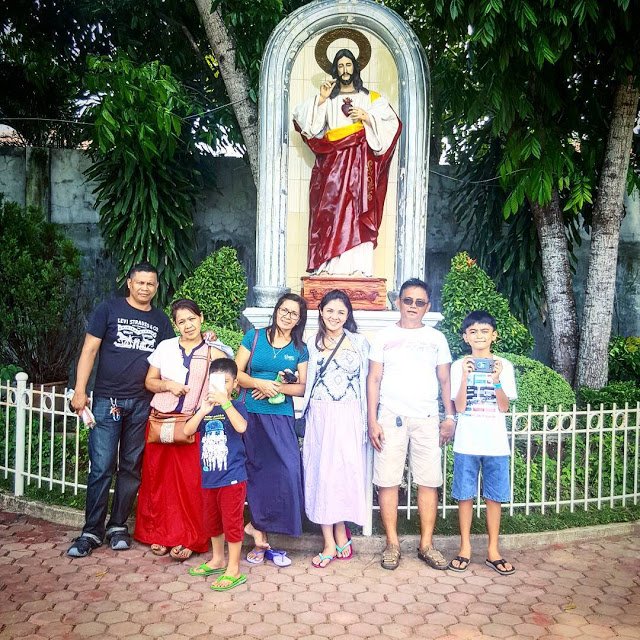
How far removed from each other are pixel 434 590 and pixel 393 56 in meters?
4.88

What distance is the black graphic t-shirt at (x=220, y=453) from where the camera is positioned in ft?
12.9

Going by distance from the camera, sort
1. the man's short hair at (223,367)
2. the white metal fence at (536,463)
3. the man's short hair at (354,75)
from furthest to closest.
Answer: the man's short hair at (354,75) → the white metal fence at (536,463) → the man's short hair at (223,367)

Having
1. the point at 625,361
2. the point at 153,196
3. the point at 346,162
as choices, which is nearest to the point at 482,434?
the point at 346,162

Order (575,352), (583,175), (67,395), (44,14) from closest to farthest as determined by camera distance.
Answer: (67,395) → (583,175) → (575,352) → (44,14)

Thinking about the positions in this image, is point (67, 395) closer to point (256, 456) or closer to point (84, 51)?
point (256, 456)

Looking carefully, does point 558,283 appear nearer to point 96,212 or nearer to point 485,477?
point 485,477

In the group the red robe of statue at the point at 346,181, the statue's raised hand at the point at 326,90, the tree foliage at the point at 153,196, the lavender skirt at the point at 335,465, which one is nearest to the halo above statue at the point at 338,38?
the statue's raised hand at the point at 326,90

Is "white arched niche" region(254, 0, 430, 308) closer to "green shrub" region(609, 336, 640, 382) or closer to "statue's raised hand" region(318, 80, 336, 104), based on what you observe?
"statue's raised hand" region(318, 80, 336, 104)

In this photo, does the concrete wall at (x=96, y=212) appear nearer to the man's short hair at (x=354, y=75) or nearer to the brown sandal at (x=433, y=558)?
the man's short hair at (x=354, y=75)

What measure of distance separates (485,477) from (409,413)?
56cm

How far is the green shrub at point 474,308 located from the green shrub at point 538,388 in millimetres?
668

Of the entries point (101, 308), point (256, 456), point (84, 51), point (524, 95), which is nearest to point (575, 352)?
point (524, 95)

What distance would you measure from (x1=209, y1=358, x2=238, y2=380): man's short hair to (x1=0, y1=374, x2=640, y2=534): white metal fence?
1249 mm

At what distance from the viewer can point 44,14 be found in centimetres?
970
